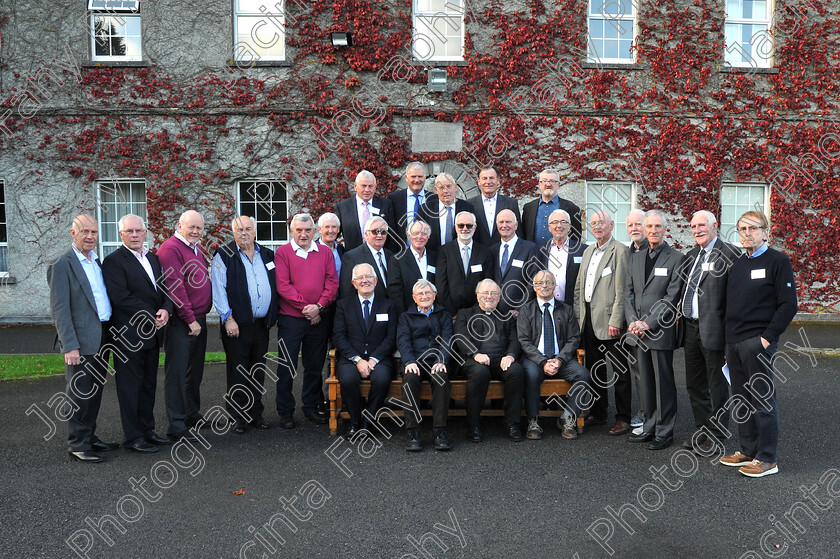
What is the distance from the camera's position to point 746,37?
13.0m

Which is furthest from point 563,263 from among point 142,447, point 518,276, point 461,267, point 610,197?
point 610,197

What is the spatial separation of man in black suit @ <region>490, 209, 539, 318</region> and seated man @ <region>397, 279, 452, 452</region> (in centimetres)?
64

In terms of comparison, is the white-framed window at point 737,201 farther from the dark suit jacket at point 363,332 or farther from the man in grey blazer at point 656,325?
the dark suit jacket at point 363,332

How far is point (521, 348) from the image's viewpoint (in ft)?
20.8

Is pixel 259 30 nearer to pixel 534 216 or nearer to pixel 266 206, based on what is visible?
pixel 266 206

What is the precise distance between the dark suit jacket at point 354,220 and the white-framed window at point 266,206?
17.8 feet

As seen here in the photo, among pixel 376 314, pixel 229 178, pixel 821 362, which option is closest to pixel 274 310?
pixel 376 314

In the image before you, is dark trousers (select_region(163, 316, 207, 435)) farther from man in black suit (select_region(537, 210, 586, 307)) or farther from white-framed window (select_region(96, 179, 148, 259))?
white-framed window (select_region(96, 179, 148, 259))

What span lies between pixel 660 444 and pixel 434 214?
329 cm

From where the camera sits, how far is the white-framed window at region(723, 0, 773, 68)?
1291cm

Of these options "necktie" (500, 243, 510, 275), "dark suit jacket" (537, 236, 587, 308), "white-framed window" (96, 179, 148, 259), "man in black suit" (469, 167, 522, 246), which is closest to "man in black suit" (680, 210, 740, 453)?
"dark suit jacket" (537, 236, 587, 308)

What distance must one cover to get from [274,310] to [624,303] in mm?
3347

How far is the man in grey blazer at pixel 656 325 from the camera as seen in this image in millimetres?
5828

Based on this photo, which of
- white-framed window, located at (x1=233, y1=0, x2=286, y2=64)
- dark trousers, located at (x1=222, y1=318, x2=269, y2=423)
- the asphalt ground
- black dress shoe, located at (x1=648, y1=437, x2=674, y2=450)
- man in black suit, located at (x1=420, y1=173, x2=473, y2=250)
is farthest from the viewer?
white-framed window, located at (x1=233, y1=0, x2=286, y2=64)
